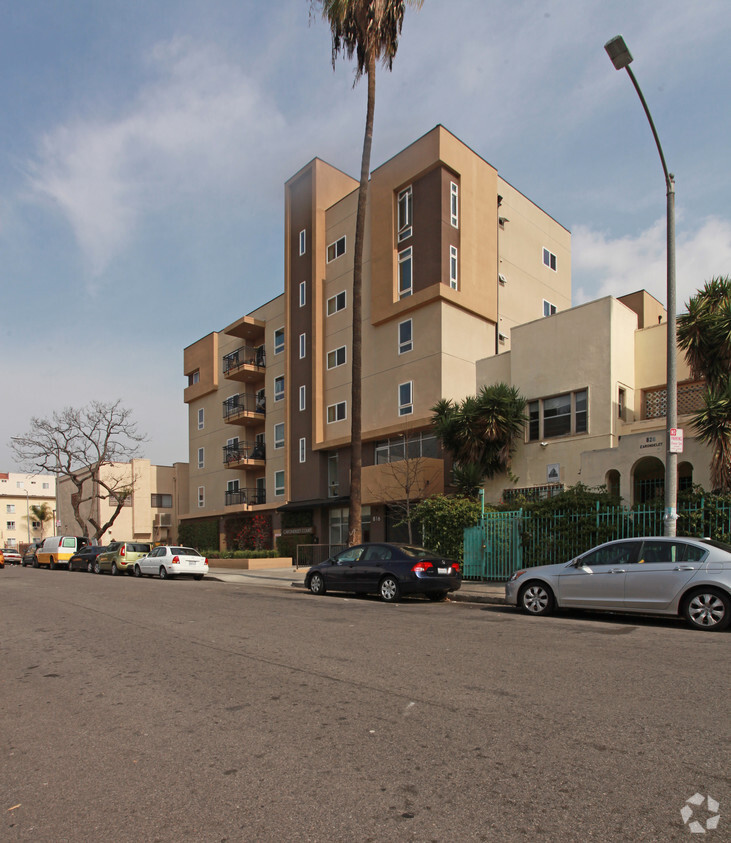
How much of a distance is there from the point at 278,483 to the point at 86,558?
10.4 meters

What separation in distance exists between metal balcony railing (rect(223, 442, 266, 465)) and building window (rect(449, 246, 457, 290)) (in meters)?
16.8

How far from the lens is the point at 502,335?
99.7 ft

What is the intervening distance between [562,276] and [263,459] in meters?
19.4

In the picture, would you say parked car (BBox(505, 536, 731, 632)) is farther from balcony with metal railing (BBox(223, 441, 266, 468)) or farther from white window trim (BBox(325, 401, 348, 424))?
balcony with metal railing (BBox(223, 441, 266, 468))

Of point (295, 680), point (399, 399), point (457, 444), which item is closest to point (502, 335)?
point (399, 399)

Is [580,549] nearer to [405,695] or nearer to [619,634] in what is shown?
[619,634]

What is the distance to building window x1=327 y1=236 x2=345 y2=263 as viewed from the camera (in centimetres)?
3407

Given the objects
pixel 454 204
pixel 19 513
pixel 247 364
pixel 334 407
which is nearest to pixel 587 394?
pixel 454 204

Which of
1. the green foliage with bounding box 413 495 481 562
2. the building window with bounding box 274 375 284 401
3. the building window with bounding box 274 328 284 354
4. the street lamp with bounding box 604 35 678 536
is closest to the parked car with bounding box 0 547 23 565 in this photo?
the building window with bounding box 274 375 284 401

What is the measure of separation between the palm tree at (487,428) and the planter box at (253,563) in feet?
39.2

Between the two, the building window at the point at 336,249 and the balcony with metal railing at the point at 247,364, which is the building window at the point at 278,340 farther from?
the building window at the point at 336,249

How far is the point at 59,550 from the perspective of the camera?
37.5 m

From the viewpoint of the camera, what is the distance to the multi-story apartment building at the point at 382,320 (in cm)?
2795

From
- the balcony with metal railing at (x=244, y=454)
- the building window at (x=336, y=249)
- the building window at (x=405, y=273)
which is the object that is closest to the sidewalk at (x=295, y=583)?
the balcony with metal railing at (x=244, y=454)
